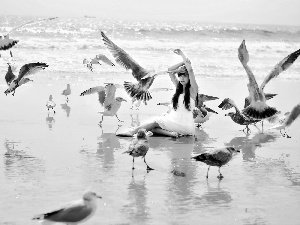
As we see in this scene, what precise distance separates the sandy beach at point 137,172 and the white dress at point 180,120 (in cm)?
15

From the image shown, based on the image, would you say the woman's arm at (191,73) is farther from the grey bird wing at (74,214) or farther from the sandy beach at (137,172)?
the grey bird wing at (74,214)

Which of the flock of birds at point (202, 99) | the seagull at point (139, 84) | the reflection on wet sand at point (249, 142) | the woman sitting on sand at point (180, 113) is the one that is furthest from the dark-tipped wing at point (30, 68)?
the reflection on wet sand at point (249, 142)

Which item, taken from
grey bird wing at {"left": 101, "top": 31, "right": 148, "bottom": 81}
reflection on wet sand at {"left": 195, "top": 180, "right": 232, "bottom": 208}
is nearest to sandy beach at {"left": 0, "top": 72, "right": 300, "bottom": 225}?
reflection on wet sand at {"left": 195, "top": 180, "right": 232, "bottom": 208}

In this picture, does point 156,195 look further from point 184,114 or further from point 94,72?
point 94,72

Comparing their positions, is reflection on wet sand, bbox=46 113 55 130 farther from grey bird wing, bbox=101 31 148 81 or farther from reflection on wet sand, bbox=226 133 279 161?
reflection on wet sand, bbox=226 133 279 161

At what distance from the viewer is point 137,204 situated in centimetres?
568

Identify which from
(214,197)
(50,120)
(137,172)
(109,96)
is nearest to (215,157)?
(214,197)

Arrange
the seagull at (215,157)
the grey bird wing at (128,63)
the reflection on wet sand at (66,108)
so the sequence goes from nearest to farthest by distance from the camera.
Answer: the seagull at (215,157) → the grey bird wing at (128,63) → the reflection on wet sand at (66,108)

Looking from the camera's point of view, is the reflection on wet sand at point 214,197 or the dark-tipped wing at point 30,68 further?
the dark-tipped wing at point 30,68

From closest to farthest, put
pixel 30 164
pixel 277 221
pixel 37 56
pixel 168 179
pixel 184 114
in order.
A: 1. pixel 277 221
2. pixel 168 179
3. pixel 30 164
4. pixel 184 114
5. pixel 37 56

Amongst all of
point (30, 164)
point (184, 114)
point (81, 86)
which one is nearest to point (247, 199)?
point (30, 164)

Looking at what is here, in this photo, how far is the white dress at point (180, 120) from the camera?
9.19 m

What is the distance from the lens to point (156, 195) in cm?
599

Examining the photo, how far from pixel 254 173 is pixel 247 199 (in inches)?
43.9
